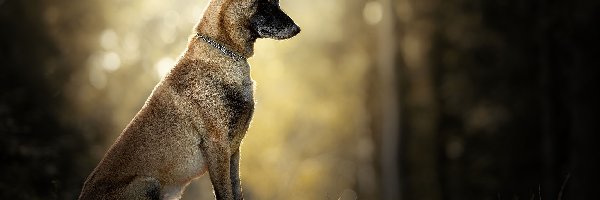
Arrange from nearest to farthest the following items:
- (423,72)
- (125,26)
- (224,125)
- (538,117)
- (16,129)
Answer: (224,125) < (16,129) < (538,117) < (423,72) < (125,26)

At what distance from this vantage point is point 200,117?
17.2 ft

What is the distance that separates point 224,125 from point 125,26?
1604 cm

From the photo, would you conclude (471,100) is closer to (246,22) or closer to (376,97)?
(376,97)

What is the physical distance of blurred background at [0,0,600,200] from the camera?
1434 centimetres

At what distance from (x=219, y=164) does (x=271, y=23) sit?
0.87 metres

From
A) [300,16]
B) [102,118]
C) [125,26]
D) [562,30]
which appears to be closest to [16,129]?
[102,118]

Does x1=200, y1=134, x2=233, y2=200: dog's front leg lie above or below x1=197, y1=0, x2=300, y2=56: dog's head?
below

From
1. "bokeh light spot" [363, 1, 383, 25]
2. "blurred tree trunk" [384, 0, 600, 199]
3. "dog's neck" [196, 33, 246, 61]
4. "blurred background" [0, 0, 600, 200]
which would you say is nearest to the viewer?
"dog's neck" [196, 33, 246, 61]

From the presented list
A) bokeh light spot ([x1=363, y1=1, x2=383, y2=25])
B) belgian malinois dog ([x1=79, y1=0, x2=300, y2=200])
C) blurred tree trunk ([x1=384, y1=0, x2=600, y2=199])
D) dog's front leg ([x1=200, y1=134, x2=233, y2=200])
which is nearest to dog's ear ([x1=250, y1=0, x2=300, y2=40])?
belgian malinois dog ([x1=79, y1=0, x2=300, y2=200])

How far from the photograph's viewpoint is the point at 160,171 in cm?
524

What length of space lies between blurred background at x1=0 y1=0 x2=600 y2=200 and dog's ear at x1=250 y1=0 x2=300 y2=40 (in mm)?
5656

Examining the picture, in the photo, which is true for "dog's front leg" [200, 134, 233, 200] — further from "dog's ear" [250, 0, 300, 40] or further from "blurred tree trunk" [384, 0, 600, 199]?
"blurred tree trunk" [384, 0, 600, 199]

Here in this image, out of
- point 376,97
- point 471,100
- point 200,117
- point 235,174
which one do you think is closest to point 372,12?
point 376,97

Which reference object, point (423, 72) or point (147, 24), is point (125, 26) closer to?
point (147, 24)
